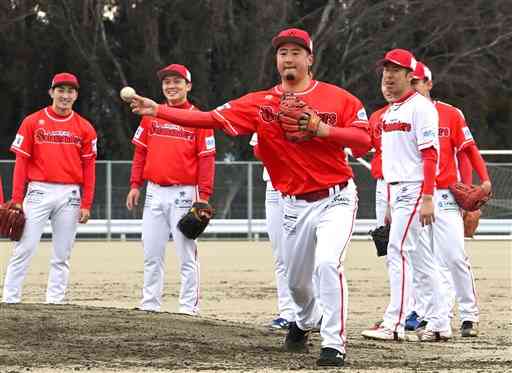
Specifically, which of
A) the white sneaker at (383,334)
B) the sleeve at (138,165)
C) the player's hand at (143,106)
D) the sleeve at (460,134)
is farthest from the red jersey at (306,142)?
the sleeve at (138,165)

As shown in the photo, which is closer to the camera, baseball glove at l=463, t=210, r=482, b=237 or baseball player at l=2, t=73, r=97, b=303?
baseball glove at l=463, t=210, r=482, b=237

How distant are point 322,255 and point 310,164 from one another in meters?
0.64

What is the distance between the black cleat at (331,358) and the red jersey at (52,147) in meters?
5.05

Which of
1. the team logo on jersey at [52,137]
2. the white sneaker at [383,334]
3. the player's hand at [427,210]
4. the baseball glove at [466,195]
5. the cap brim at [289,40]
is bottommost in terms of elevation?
the white sneaker at [383,334]

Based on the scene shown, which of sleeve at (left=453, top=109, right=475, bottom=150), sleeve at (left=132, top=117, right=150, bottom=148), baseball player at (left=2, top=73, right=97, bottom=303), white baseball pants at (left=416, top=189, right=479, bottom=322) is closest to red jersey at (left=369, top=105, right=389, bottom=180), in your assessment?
sleeve at (left=453, top=109, right=475, bottom=150)

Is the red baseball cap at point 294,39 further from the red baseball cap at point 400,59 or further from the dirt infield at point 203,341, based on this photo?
the dirt infield at point 203,341

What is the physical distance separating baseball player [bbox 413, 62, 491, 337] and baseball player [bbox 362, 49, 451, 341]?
18.4 inches

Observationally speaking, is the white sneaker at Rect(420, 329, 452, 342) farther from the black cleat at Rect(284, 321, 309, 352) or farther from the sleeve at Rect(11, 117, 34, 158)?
the sleeve at Rect(11, 117, 34, 158)

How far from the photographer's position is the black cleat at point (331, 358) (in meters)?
8.77

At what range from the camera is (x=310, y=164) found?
359 inches

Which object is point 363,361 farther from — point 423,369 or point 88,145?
point 88,145

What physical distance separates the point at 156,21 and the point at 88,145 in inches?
777

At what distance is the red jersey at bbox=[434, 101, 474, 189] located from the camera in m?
11.7

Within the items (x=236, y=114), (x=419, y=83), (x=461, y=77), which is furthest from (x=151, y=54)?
(x=236, y=114)
